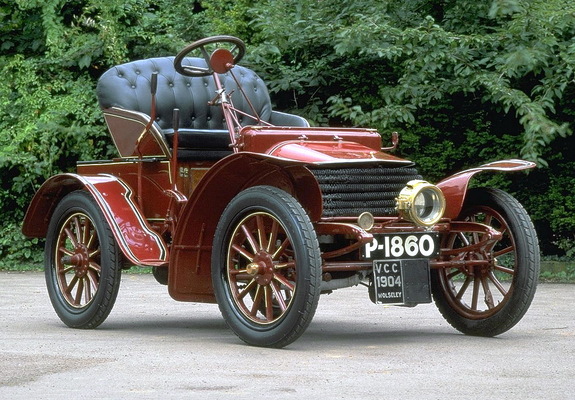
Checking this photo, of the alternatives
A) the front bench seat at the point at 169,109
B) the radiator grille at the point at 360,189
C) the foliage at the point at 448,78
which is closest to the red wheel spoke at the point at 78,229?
the front bench seat at the point at 169,109

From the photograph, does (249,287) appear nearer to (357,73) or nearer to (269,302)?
(269,302)

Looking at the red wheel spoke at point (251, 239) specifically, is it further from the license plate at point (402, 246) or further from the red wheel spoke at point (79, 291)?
the red wheel spoke at point (79, 291)

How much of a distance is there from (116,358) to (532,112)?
6597 mm

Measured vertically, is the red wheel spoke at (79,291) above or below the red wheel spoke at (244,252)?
below

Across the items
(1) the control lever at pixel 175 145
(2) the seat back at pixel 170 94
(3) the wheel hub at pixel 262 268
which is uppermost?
(2) the seat back at pixel 170 94

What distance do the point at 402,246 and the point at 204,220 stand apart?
131 cm

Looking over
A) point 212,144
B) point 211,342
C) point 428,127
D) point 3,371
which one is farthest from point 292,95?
point 3,371

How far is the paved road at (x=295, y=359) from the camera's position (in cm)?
542

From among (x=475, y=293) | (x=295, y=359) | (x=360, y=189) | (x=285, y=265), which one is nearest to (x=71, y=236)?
(x=285, y=265)

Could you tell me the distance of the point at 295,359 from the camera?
6.46m

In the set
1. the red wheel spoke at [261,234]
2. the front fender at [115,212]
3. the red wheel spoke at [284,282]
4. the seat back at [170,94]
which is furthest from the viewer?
the seat back at [170,94]

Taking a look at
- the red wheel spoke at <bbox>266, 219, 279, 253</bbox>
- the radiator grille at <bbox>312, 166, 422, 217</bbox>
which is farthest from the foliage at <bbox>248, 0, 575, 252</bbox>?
the red wheel spoke at <bbox>266, 219, 279, 253</bbox>

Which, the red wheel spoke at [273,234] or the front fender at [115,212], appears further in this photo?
the front fender at [115,212]

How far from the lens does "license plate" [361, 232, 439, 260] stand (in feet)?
22.7
